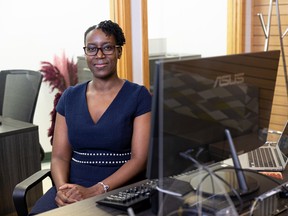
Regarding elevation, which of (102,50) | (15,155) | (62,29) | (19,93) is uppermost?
(62,29)

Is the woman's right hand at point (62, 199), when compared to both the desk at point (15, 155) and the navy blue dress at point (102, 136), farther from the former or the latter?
the desk at point (15, 155)

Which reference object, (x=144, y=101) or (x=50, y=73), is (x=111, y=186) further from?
(x=50, y=73)

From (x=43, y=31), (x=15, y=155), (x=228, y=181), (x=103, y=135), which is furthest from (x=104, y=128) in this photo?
(x=43, y=31)

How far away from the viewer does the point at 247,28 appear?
415 cm

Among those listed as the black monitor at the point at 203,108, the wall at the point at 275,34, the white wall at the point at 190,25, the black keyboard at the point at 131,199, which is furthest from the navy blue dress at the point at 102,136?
the wall at the point at 275,34

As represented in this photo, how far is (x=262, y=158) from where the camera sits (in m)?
1.63

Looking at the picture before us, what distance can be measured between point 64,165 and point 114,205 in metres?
0.66

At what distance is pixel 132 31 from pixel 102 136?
1699mm

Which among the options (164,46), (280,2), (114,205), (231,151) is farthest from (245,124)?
(280,2)

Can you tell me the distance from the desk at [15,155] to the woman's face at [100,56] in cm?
107

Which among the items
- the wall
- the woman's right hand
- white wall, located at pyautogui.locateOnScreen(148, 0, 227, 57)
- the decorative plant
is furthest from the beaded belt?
the wall

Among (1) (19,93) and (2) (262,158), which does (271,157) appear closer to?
(2) (262,158)

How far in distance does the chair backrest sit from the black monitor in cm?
193

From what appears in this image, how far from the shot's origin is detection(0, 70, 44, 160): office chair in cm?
287
